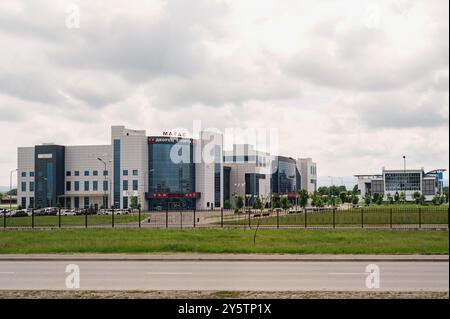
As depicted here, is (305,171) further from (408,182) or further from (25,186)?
(25,186)

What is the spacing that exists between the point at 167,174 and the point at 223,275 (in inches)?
3723

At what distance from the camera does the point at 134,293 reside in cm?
1319

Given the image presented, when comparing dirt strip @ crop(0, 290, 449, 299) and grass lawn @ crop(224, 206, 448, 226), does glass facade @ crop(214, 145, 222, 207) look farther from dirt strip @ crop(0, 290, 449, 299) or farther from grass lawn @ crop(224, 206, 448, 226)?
dirt strip @ crop(0, 290, 449, 299)

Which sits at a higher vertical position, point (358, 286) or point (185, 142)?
point (185, 142)

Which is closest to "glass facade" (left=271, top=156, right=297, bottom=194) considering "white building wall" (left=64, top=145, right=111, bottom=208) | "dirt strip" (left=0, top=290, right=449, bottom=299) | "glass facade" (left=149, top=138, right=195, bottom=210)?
"glass facade" (left=149, top=138, right=195, bottom=210)

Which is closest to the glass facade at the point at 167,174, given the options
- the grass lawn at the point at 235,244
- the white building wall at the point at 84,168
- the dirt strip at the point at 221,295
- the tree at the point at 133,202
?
the tree at the point at 133,202

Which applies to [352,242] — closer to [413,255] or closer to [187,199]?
[413,255]

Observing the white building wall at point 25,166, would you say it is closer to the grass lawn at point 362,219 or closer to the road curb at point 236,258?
the grass lawn at point 362,219

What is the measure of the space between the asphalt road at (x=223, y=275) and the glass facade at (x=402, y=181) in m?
171

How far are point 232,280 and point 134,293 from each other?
11.5ft

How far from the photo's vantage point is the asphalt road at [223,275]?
1455 centimetres

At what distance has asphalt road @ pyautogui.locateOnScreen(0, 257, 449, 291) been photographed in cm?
1455

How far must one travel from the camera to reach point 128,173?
109m
